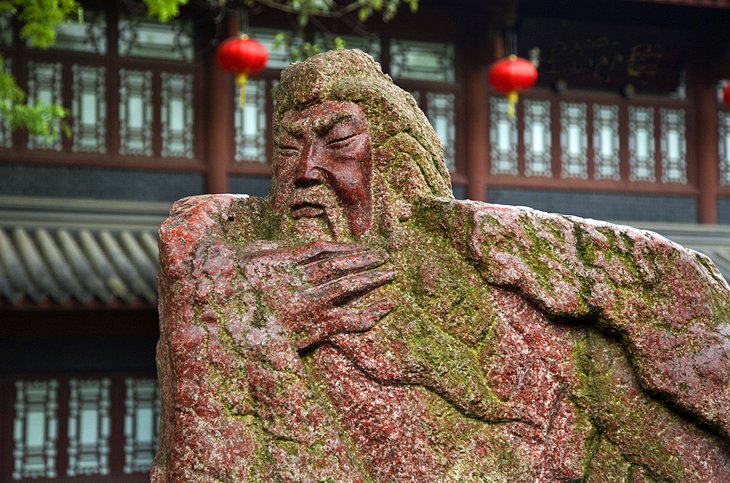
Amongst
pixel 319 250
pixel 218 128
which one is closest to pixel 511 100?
pixel 218 128

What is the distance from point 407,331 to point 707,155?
813cm

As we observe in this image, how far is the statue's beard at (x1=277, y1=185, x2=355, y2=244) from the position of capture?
161 inches

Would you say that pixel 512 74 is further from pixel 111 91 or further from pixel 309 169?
pixel 309 169

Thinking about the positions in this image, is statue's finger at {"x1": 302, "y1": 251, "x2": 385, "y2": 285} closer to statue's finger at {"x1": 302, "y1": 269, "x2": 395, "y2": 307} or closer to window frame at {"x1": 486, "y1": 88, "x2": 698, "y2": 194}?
statue's finger at {"x1": 302, "y1": 269, "x2": 395, "y2": 307}

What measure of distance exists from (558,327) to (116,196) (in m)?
6.32

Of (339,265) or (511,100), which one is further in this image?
(511,100)

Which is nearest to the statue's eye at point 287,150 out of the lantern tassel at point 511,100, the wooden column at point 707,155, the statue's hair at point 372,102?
the statue's hair at point 372,102

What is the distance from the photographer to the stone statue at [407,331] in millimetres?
3744

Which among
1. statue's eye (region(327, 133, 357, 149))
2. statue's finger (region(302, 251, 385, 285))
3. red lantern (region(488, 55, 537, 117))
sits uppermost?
red lantern (region(488, 55, 537, 117))

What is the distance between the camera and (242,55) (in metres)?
8.93

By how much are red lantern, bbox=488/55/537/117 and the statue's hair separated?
564 cm

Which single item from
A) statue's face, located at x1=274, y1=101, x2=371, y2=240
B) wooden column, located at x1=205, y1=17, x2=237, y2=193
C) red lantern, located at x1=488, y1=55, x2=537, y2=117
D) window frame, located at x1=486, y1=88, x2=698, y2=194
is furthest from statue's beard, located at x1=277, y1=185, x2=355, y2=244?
window frame, located at x1=486, y1=88, x2=698, y2=194

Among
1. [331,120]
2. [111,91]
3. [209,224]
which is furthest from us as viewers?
[111,91]

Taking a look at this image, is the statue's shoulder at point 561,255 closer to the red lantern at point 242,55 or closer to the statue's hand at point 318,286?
the statue's hand at point 318,286
